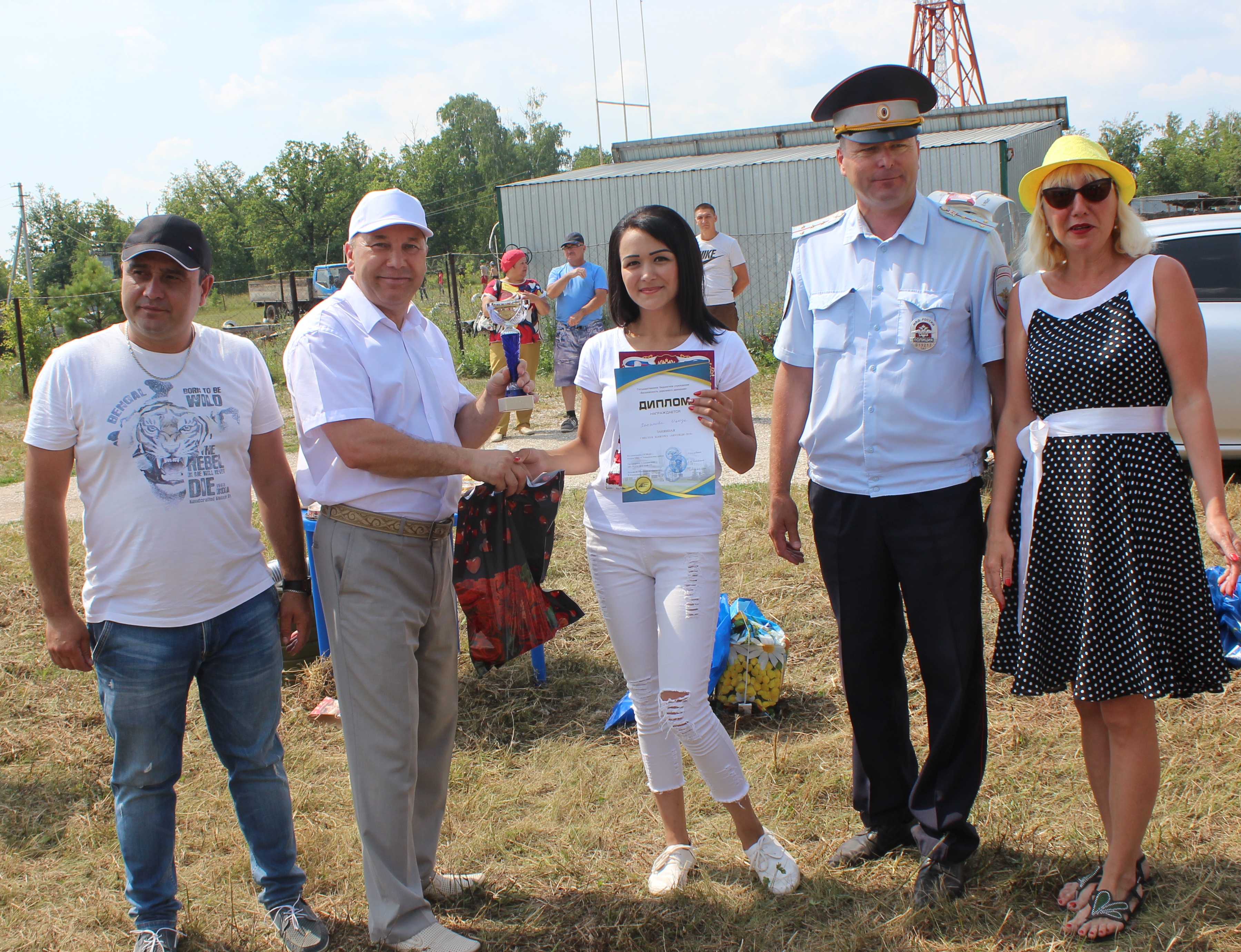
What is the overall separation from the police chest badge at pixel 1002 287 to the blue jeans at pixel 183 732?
228cm

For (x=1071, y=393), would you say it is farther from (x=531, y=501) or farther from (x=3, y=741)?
(x=3, y=741)

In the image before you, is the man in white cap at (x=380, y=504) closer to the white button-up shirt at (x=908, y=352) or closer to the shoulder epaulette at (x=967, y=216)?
the white button-up shirt at (x=908, y=352)

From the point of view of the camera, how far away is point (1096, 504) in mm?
2475

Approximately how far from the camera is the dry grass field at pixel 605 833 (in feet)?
9.04

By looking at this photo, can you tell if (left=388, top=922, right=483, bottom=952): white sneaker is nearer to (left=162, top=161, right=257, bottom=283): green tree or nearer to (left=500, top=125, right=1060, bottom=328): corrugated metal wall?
(left=500, top=125, right=1060, bottom=328): corrugated metal wall

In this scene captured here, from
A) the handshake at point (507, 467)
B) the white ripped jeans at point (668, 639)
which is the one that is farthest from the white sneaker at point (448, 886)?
the handshake at point (507, 467)

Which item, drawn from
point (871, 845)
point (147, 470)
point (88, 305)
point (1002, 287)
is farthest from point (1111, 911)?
point (88, 305)

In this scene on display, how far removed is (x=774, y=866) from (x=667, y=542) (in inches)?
42.0

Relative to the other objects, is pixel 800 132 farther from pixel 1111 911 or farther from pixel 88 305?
pixel 1111 911

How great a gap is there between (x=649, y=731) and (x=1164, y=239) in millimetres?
5861

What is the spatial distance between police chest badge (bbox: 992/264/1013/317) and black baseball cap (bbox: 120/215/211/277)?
2.17m

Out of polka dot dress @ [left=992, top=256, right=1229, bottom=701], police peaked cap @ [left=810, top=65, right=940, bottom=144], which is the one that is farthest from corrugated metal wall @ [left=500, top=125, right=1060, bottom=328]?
polka dot dress @ [left=992, top=256, right=1229, bottom=701]

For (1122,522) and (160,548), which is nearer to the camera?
(1122,522)

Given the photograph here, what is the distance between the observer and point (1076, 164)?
2.47m
